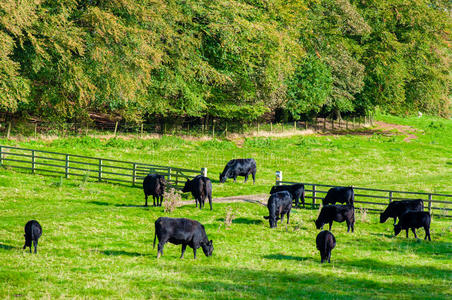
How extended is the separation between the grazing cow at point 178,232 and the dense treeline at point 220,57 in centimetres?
1537

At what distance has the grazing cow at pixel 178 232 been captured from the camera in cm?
1819

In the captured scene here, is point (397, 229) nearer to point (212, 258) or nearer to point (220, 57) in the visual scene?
point (212, 258)

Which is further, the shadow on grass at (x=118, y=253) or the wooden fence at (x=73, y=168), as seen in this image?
the wooden fence at (x=73, y=168)

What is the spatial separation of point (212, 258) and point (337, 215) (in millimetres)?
6491

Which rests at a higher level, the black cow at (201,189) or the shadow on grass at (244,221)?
the black cow at (201,189)

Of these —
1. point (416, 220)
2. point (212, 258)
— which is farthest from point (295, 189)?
point (212, 258)

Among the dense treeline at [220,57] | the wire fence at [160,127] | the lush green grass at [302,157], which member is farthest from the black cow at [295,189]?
the wire fence at [160,127]

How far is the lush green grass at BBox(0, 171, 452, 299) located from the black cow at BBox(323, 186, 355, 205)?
45.2 inches

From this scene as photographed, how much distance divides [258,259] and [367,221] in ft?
27.6

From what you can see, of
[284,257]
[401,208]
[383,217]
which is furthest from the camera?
[383,217]

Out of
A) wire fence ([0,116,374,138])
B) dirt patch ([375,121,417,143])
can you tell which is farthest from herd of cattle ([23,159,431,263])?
dirt patch ([375,121,417,143])

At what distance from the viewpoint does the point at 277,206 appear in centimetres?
2414

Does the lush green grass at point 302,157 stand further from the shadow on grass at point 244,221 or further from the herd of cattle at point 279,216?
the shadow on grass at point 244,221

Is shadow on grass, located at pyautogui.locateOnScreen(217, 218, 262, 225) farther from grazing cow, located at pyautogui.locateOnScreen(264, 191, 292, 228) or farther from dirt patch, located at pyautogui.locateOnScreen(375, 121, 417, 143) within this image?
dirt patch, located at pyautogui.locateOnScreen(375, 121, 417, 143)
